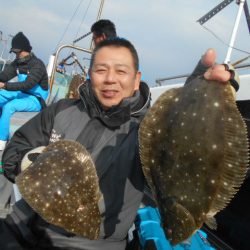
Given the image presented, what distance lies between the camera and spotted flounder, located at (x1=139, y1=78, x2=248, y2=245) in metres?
1.42

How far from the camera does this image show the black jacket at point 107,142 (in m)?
2.29

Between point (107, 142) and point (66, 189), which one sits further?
point (107, 142)

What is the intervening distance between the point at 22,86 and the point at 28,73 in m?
0.39

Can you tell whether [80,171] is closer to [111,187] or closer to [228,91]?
[111,187]

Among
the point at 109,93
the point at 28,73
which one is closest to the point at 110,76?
the point at 109,93

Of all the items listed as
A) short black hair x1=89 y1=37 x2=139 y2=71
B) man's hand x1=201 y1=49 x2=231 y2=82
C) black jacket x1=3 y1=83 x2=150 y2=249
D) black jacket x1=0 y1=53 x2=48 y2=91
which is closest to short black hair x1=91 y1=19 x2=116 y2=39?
black jacket x1=0 y1=53 x2=48 y2=91

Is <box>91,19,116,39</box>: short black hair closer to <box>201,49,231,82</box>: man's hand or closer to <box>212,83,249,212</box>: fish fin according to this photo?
<box>201,49,231,82</box>: man's hand

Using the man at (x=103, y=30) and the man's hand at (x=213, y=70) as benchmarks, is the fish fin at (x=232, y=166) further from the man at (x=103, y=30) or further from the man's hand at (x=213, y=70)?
→ the man at (x=103, y=30)

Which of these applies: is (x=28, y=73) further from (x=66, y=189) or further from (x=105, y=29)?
(x=66, y=189)

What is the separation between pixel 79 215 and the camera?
1.75m

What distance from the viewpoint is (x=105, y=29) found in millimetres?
5027

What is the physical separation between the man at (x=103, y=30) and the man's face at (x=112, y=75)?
2728 mm

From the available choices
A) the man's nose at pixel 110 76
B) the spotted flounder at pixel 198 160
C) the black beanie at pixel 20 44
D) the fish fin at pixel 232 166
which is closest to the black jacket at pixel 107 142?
the man's nose at pixel 110 76

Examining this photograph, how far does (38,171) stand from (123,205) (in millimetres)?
804
